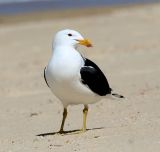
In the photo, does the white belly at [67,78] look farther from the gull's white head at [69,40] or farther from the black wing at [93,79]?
the gull's white head at [69,40]

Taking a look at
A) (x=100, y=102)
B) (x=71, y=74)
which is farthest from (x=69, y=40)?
(x=100, y=102)

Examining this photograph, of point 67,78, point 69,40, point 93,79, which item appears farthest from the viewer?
point 93,79

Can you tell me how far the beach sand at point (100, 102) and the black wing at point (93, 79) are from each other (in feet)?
1.54

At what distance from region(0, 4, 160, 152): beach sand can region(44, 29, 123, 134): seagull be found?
0.45 m

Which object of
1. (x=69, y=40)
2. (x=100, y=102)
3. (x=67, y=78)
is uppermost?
(x=69, y=40)

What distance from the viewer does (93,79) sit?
840 cm

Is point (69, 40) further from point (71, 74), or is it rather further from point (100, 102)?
point (100, 102)

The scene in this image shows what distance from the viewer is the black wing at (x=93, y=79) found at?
8.20 meters

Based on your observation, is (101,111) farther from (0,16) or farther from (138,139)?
(0,16)

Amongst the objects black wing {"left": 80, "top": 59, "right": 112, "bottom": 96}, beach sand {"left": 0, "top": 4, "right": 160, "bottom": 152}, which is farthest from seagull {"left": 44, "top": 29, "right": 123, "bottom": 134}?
beach sand {"left": 0, "top": 4, "right": 160, "bottom": 152}

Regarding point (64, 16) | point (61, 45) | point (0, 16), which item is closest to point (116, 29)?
point (64, 16)

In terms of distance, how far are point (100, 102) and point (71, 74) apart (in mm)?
3170

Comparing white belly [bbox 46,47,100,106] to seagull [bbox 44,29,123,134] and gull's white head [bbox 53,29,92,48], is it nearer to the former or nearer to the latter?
seagull [bbox 44,29,123,134]

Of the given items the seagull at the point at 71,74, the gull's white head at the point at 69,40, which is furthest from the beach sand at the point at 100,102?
the gull's white head at the point at 69,40
